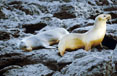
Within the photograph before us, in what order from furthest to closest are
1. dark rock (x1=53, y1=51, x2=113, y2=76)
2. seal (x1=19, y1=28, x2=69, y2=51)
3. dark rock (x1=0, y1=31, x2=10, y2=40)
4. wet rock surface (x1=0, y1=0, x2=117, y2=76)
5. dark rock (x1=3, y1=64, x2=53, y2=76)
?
dark rock (x1=0, y1=31, x2=10, y2=40) → seal (x1=19, y1=28, x2=69, y2=51) → dark rock (x1=3, y1=64, x2=53, y2=76) → wet rock surface (x1=0, y1=0, x2=117, y2=76) → dark rock (x1=53, y1=51, x2=113, y2=76)

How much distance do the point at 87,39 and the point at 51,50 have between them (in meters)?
0.82

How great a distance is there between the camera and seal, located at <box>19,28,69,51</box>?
5089mm

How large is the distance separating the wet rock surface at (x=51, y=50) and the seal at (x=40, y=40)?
173 mm

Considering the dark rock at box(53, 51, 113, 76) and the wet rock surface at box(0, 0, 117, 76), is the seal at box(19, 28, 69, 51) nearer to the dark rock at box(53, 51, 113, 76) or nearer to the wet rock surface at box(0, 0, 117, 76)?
the wet rock surface at box(0, 0, 117, 76)

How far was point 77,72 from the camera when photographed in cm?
315

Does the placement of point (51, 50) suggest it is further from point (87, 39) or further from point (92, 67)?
point (92, 67)

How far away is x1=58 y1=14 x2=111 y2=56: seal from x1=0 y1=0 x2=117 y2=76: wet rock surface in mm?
134

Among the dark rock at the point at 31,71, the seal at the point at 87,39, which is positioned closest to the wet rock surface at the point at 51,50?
the dark rock at the point at 31,71

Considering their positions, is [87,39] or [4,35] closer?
[87,39]

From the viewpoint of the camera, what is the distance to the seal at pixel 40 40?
200 inches

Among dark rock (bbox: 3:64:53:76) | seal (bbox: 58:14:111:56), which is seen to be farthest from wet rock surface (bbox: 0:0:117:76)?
seal (bbox: 58:14:111:56)

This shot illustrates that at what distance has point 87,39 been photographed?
443cm

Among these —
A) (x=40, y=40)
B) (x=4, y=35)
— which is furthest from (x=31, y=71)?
(x=4, y=35)

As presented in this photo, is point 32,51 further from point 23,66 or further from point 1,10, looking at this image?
point 1,10
